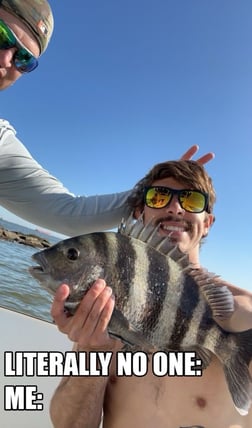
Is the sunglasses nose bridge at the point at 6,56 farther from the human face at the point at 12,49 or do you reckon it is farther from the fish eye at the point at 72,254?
the fish eye at the point at 72,254

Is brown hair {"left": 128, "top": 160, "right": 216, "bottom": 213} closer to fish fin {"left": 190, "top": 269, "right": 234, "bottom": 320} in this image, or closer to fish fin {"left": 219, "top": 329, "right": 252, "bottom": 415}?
fish fin {"left": 190, "top": 269, "right": 234, "bottom": 320}

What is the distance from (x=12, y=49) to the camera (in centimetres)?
229

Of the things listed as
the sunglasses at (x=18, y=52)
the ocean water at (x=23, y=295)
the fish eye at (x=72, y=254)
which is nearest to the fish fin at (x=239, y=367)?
the fish eye at (x=72, y=254)

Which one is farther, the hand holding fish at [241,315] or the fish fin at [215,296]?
the hand holding fish at [241,315]

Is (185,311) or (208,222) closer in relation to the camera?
(185,311)

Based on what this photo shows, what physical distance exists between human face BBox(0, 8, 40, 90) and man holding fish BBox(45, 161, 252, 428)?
1.02 m

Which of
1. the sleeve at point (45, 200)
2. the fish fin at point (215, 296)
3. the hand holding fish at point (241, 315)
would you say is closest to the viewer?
the fish fin at point (215, 296)

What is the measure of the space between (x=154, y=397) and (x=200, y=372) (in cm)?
25

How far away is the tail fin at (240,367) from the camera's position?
133 cm

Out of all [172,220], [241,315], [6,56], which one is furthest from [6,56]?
[241,315]

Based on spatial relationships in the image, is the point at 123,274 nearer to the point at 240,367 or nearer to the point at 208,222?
the point at 240,367

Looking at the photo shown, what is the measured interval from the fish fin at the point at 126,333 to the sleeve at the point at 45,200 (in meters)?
0.90

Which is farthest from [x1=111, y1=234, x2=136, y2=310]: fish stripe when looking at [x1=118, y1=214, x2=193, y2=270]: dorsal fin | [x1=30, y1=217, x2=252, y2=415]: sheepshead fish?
[x1=118, y1=214, x2=193, y2=270]: dorsal fin

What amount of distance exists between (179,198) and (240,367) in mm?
920
